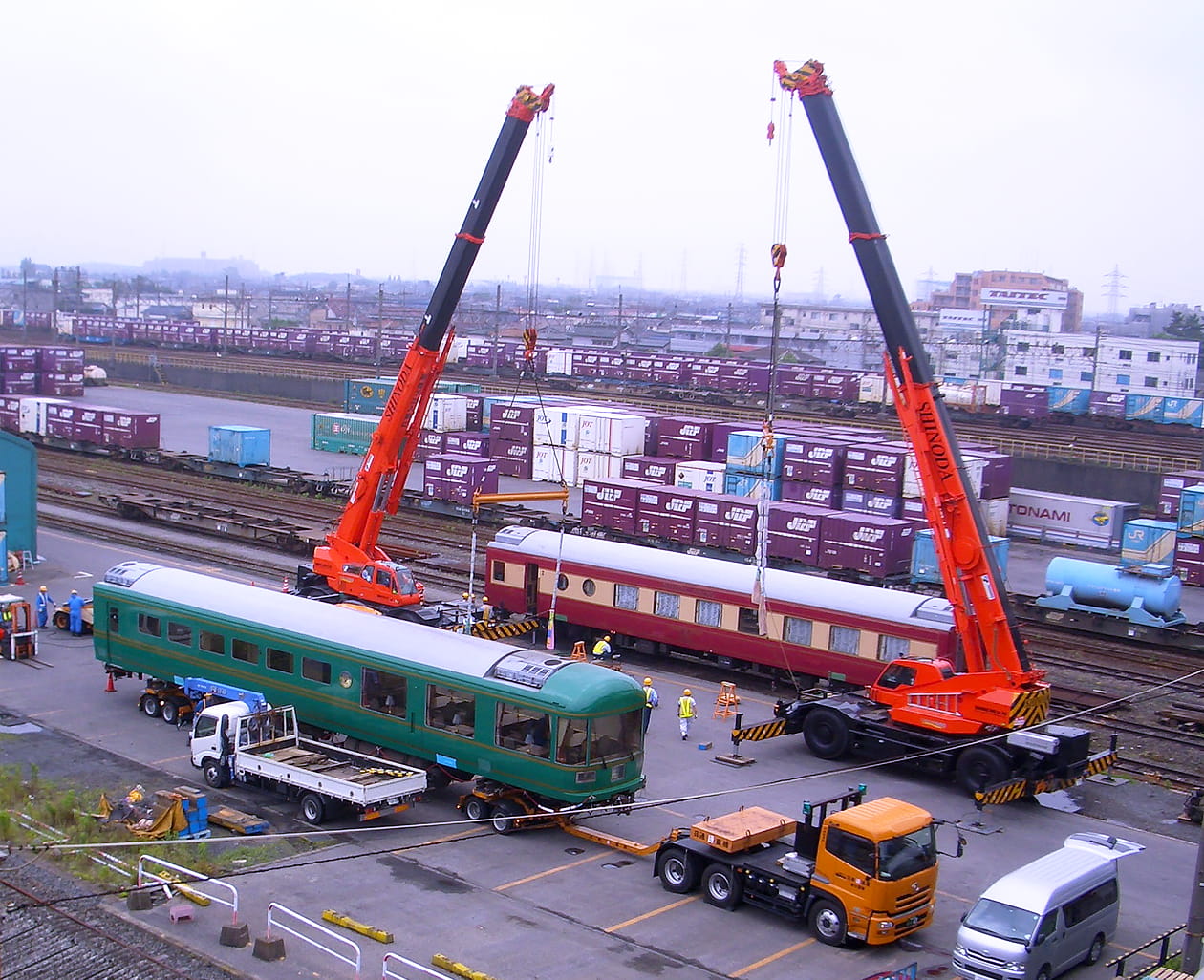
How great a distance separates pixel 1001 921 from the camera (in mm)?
13602

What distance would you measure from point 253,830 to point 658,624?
39.0 ft

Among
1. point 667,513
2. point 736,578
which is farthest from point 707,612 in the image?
point 667,513

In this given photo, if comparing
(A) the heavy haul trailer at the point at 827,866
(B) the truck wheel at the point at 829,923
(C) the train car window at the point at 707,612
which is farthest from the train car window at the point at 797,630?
(B) the truck wheel at the point at 829,923

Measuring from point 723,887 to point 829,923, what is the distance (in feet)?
4.62

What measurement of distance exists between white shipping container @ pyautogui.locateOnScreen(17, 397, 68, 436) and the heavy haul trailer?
50.9 m

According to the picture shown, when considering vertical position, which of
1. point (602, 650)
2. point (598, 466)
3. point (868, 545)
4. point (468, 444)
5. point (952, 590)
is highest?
point (952, 590)

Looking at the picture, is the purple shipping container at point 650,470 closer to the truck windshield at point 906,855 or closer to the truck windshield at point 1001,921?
the truck windshield at point 906,855

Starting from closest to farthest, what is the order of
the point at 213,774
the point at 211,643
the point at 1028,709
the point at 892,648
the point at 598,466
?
the point at 213,774
the point at 1028,709
the point at 211,643
the point at 892,648
the point at 598,466

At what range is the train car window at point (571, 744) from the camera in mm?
17141

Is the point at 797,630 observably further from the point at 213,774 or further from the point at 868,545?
the point at 213,774

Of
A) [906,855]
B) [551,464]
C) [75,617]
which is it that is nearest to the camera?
[906,855]

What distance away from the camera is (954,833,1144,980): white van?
13.4m

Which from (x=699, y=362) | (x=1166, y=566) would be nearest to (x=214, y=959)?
(x=1166, y=566)

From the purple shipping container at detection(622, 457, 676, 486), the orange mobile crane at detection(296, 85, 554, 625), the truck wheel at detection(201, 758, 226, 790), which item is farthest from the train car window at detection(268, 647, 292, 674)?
the purple shipping container at detection(622, 457, 676, 486)
